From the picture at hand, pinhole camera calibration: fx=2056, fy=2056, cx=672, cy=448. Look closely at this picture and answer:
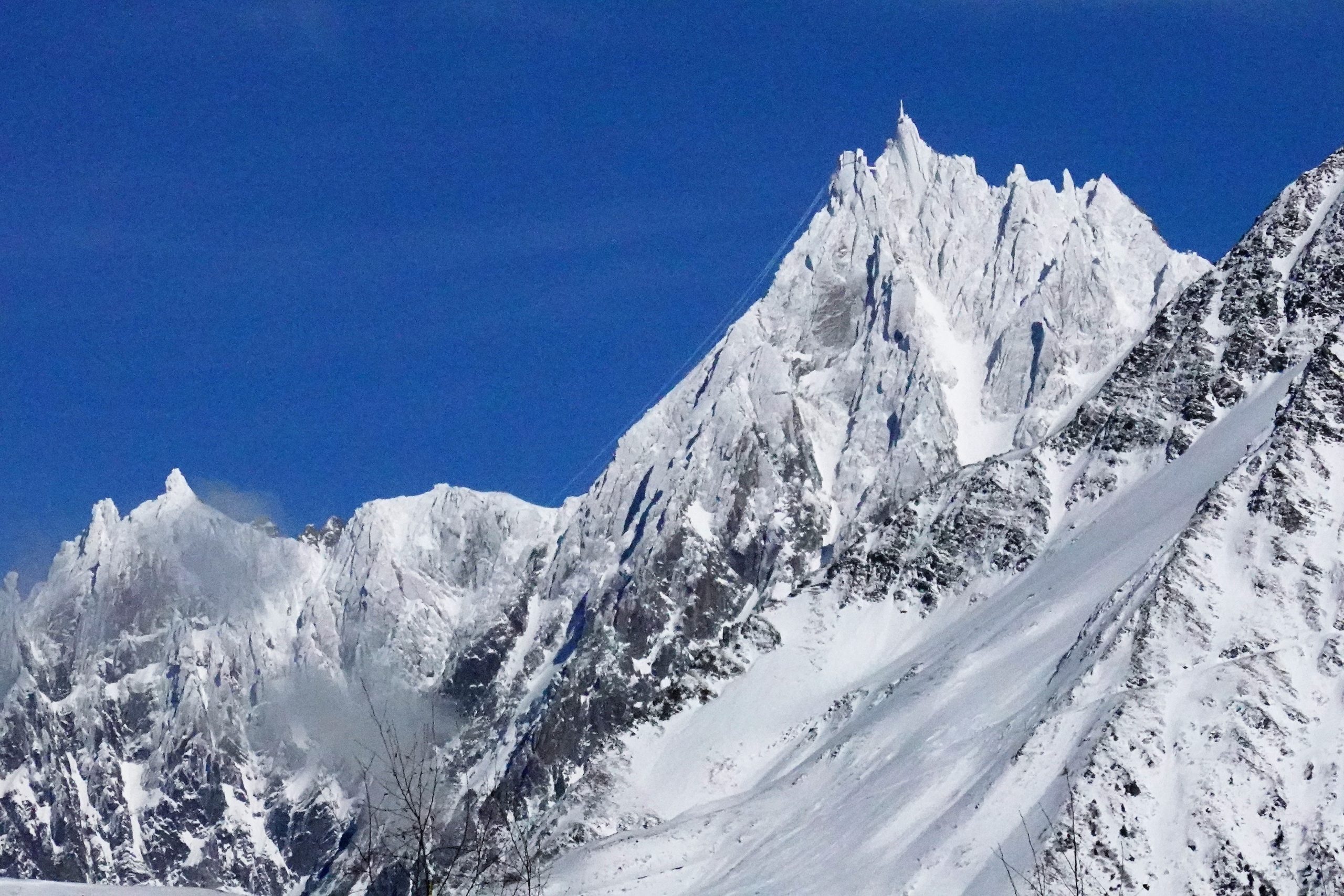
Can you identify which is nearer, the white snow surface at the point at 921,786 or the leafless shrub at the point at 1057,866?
the leafless shrub at the point at 1057,866

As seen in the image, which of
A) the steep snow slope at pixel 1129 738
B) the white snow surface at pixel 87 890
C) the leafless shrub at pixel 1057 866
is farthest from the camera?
the steep snow slope at pixel 1129 738

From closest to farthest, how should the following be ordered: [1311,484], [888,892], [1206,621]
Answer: [888,892] < [1206,621] < [1311,484]

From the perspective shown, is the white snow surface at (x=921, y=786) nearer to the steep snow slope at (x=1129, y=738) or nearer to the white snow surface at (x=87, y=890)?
the steep snow slope at (x=1129, y=738)

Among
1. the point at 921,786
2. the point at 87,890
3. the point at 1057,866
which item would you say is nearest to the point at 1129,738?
the point at 1057,866

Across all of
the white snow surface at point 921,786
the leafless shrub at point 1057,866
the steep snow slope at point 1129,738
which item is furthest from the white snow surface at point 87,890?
the steep snow slope at point 1129,738

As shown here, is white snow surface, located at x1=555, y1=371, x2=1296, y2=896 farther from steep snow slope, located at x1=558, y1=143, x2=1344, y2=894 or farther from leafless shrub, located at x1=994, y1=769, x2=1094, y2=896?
leafless shrub, located at x1=994, y1=769, x2=1094, y2=896

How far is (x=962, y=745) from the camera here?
6447 inches

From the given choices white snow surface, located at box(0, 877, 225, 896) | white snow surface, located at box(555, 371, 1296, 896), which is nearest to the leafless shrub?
white snow surface, located at box(555, 371, 1296, 896)

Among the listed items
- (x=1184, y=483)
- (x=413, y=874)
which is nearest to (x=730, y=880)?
(x=1184, y=483)

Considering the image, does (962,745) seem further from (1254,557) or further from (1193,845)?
(1193,845)

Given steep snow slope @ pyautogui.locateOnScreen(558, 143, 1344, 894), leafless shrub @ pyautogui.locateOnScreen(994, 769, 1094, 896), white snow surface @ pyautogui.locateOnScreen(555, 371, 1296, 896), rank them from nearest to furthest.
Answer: leafless shrub @ pyautogui.locateOnScreen(994, 769, 1094, 896), steep snow slope @ pyautogui.locateOnScreen(558, 143, 1344, 894), white snow surface @ pyautogui.locateOnScreen(555, 371, 1296, 896)

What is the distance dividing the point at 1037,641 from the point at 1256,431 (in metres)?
32.8

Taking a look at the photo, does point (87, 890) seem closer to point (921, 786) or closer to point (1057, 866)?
point (1057, 866)

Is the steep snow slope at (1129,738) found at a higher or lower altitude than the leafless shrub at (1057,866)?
higher
